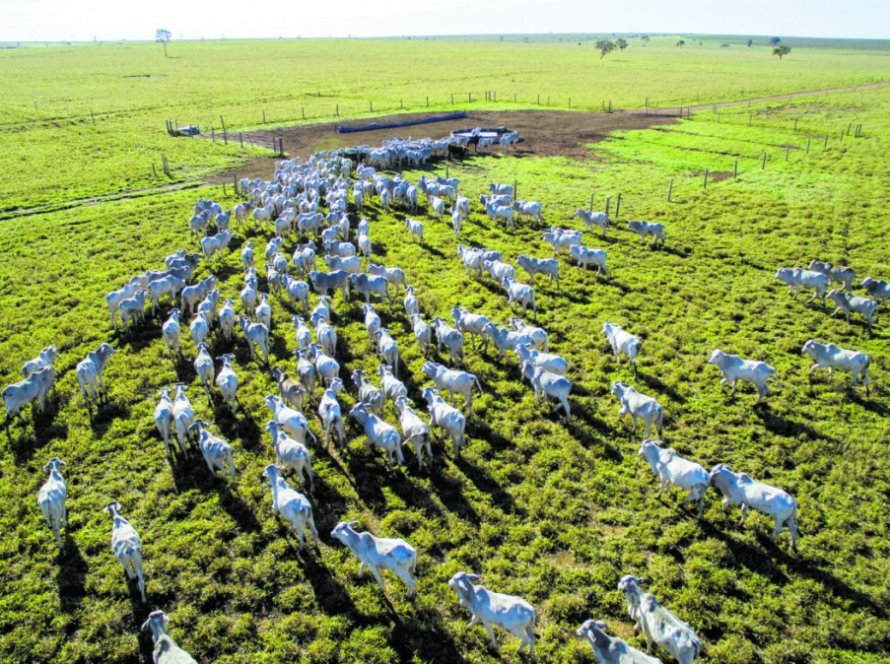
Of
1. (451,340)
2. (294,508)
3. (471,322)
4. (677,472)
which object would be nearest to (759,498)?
(677,472)

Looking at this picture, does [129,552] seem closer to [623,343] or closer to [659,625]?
[659,625]

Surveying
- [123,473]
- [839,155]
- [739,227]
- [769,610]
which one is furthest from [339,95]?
[769,610]

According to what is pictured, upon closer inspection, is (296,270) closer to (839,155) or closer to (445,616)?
(445,616)

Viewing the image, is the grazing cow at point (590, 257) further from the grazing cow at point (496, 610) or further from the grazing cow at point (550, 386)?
the grazing cow at point (496, 610)

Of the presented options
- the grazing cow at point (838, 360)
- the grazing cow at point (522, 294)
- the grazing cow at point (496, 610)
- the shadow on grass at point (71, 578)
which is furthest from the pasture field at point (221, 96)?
the grazing cow at point (838, 360)

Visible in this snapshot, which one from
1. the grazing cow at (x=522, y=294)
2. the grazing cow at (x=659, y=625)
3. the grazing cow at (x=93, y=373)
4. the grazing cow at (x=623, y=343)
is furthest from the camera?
the grazing cow at (x=522, y=294)

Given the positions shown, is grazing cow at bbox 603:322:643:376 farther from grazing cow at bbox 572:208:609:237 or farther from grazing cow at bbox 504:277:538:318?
grazing cow at bbox 572:208:609:237
